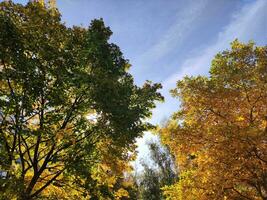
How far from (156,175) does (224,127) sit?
31876 mm

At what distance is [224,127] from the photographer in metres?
11.6

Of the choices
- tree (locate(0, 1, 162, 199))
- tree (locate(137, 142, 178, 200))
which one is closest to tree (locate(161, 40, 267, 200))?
tree (locate(0, 1, 162, 199))

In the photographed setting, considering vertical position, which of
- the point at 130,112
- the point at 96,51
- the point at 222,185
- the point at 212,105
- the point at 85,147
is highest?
the point at 96,51

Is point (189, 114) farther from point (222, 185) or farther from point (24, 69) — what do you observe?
point (24, 69)

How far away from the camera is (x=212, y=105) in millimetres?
13234

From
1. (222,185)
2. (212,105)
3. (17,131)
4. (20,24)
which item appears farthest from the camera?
Result: (212,105)

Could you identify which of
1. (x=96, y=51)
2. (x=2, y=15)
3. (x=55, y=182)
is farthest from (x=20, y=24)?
(x=55, y=182)

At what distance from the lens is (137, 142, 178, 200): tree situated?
3978 centimetres

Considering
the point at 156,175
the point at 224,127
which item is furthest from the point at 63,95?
the point at 156,175

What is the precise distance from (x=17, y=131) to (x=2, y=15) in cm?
390

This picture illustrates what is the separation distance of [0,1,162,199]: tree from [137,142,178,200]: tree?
28621mm

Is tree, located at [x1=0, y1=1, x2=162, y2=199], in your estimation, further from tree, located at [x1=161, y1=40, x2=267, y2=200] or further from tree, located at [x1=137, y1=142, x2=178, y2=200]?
tree, located at [x1=137, y1=142, x2=178, y2=200]

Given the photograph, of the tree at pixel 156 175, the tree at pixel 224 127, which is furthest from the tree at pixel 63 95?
the tree at pixel 156 175

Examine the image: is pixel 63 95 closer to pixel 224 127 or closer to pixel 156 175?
pixel 224 127
